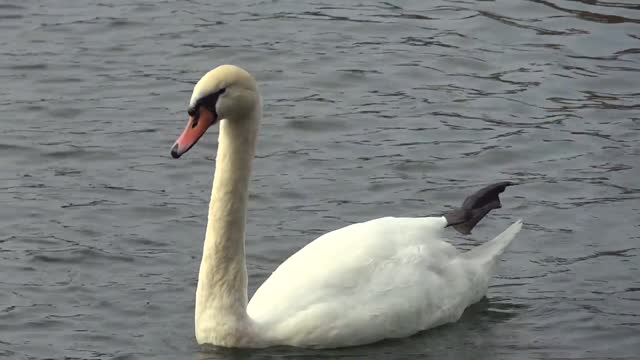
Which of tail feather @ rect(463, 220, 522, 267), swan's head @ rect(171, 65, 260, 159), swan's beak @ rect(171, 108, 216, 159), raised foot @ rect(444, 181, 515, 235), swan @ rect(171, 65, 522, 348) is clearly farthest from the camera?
tail feather @ rect(463, 220, 522, 267)

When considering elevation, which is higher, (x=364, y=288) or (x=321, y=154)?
(x=364, y=288)

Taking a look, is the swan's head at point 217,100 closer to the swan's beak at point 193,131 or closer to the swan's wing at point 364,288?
the swan's beak at point 193,131

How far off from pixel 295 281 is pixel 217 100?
1.05 m

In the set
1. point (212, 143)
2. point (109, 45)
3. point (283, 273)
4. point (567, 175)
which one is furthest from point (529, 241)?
point (109, 45)

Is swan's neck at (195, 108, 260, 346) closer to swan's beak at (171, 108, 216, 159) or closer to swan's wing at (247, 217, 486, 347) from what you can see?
swan's wing at (247, 217, 486, 347)

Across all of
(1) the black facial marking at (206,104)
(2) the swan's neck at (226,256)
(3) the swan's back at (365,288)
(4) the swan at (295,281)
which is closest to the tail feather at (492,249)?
(3) the swan's back at (365,288)

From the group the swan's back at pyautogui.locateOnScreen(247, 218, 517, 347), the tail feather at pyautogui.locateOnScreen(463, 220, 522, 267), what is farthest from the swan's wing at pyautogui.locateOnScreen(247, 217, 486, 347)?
the tail feather at pyautogui.locateOnScreen(463, 220, 522, 267)

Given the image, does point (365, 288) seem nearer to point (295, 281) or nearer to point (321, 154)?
point (295, 281)

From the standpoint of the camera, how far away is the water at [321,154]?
960 centimetres

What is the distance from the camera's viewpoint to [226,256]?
9.09m

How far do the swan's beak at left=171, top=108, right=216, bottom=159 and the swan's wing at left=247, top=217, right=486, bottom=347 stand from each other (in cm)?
99

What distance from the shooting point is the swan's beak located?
8.52 metres

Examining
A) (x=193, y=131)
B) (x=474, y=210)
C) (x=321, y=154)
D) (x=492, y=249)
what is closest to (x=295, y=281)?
(x=193, y=131)

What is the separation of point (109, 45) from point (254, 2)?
1742mm
